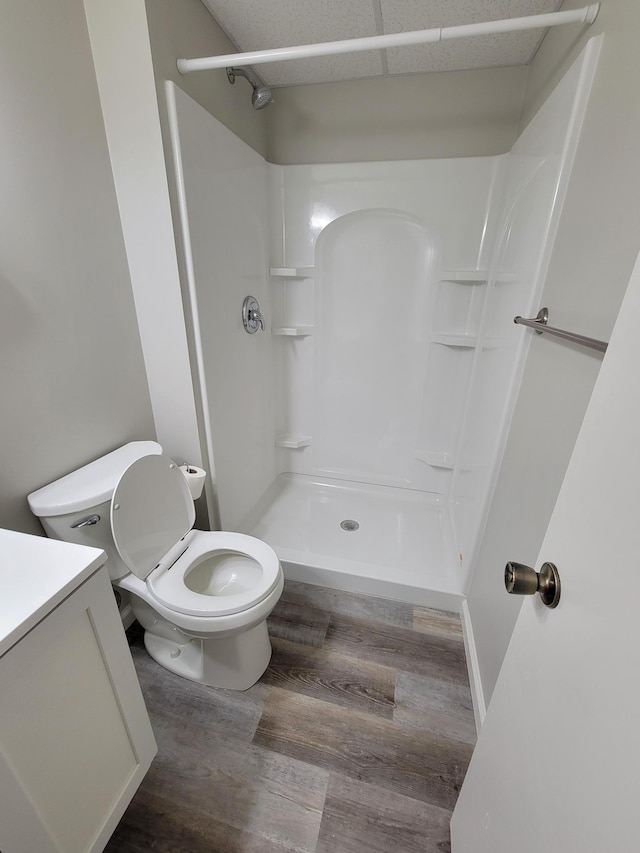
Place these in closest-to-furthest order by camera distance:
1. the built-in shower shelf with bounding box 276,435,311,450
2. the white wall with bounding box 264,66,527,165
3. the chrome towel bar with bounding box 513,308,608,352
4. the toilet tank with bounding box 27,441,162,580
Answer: the chrome towel bar with bounding box 513,308,608,352, the toilet tank with bounding box 27,441,162,580, the white wall with bounding box 264,66,527,165, the built-in shower shelf with bounding box 276,435,311,450

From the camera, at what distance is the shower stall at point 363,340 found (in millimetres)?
1354

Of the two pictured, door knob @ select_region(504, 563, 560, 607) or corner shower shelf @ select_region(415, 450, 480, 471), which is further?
corner shower shelf @ select_region(415, 450, 480, 471)

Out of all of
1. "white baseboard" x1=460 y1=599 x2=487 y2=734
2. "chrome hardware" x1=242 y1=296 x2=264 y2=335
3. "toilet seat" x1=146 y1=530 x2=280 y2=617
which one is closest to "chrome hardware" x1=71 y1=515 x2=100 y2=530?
"toilet seat" x1=146 y1=530 x2=280 y2=617

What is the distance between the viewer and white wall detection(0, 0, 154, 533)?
3.09ft

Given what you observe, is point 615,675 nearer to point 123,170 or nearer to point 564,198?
point 564,198

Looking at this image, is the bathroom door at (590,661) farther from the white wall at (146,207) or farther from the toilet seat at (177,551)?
the white wall at (146,207)

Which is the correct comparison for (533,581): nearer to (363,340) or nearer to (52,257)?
(52,257)

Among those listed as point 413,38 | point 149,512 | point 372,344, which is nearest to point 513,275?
point 413,38

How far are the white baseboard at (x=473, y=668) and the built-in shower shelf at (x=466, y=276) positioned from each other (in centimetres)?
158

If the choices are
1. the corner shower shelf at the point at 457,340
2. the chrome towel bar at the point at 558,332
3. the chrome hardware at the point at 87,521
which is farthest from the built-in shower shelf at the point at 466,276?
the chrome hardware at the point at 87,521

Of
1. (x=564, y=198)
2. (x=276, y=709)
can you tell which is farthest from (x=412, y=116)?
(x=276, y=709)

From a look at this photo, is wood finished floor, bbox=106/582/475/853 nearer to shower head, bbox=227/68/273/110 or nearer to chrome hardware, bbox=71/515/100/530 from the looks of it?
chrome hardware, bbox=71/515/100/530

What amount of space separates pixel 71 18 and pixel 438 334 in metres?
1.85

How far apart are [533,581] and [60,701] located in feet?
2.85
